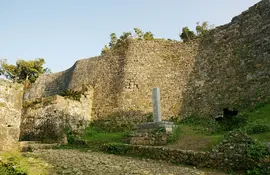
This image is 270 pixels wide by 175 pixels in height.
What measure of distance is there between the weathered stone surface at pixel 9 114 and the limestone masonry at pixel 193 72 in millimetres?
9244

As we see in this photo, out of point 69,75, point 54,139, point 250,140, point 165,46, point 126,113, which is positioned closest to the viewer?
point 250,140

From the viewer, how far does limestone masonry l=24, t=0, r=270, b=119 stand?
1409 cm

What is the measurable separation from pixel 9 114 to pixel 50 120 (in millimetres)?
6532

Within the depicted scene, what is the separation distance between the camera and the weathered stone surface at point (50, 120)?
1413cm

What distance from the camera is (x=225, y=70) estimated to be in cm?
1534

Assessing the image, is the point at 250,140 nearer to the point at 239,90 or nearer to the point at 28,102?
the point at 239,90

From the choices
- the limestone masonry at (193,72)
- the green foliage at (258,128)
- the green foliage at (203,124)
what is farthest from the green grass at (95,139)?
the green foliage at (258,128)

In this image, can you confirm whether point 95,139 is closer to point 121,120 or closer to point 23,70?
point 121,120

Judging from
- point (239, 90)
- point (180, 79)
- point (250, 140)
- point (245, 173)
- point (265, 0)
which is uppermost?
point (265, 0)

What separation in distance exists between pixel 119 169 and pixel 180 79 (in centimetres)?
1129

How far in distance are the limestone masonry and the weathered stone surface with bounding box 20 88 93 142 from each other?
276 centimetres

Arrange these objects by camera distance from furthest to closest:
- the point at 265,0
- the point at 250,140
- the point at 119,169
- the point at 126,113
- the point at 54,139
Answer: the point at 126,113, the point at 265,0, the point at 54,139, the point at 250,140, the point at 119,169

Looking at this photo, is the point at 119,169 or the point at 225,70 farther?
the point at 225,70

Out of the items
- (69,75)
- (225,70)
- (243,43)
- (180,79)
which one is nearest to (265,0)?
(243,43)
